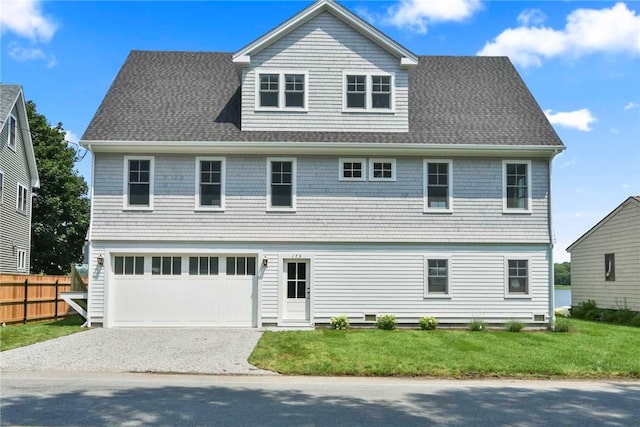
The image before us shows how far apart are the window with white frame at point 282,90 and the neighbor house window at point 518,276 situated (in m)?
8.05

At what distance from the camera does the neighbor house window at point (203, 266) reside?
1883 cm

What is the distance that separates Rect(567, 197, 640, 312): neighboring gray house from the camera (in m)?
24.1

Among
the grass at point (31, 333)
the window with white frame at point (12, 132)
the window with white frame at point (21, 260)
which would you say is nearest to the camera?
the grass at point (31, 333)

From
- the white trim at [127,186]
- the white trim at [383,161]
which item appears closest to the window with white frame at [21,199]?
the white trim at [127,186]

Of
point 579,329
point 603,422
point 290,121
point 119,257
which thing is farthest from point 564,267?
point 603,422

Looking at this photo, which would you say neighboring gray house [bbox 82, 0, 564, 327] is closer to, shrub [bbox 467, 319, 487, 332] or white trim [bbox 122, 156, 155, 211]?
white trim [bbox 122, 156, 155, 211]

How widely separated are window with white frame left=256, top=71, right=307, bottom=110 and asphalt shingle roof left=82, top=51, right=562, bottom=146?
95cm

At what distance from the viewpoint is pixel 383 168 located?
1925 centimetres

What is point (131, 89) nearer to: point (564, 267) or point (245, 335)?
point (245, 335)

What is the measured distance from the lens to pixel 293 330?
711 inches

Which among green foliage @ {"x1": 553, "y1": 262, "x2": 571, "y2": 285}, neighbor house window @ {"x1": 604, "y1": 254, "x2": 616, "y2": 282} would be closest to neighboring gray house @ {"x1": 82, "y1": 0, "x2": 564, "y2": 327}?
neighbor house window @ {"x1": 604, "y1": 254, "x2": 616, "y2": 282}

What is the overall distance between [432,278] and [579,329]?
16.0 feet

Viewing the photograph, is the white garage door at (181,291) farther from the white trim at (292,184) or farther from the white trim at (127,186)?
the white trim at (292,184)

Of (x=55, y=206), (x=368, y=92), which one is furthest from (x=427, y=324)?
(x=55, y=206)
